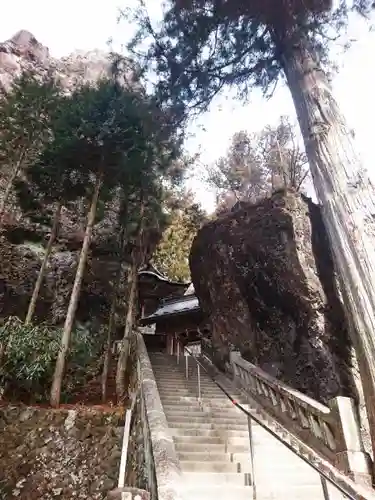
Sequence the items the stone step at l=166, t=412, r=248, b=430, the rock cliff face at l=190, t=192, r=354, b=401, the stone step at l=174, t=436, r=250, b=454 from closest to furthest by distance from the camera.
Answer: the stone step at l=174, t=436, r=250, b=454, the stone step at l=166, t=412, r=248, b=430, the rock cliff face at l=190, t=192, r=354, b=401

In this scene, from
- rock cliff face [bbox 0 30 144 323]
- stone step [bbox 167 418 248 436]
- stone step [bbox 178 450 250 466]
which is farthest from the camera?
rock cliff face [bbox 0 30 144 323]

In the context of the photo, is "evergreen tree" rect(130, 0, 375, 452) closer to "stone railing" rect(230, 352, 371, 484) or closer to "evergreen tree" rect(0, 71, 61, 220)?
"stone railing" rect(230, 352, 371, 484)

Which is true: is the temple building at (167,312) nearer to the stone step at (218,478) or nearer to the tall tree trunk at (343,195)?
the tall tree trunk at (343,195)

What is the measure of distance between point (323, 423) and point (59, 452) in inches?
188

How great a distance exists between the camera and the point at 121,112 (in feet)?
37.9

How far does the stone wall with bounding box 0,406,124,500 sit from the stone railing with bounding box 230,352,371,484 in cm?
314

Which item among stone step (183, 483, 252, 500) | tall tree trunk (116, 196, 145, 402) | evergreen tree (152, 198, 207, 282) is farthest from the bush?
evergreen tree (152, 198, 207, 282)

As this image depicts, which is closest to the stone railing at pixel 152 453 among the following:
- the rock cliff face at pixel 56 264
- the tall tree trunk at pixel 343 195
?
the tall tree trunk at pixel 343 195

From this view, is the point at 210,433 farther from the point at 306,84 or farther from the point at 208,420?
the point at 306,84

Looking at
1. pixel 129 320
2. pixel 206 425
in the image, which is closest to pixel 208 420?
pixel 206 425

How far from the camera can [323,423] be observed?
588cm

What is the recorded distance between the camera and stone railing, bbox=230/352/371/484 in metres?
5.17

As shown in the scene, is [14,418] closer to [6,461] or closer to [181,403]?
[6,461]

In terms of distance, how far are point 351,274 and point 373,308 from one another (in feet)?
2.08
